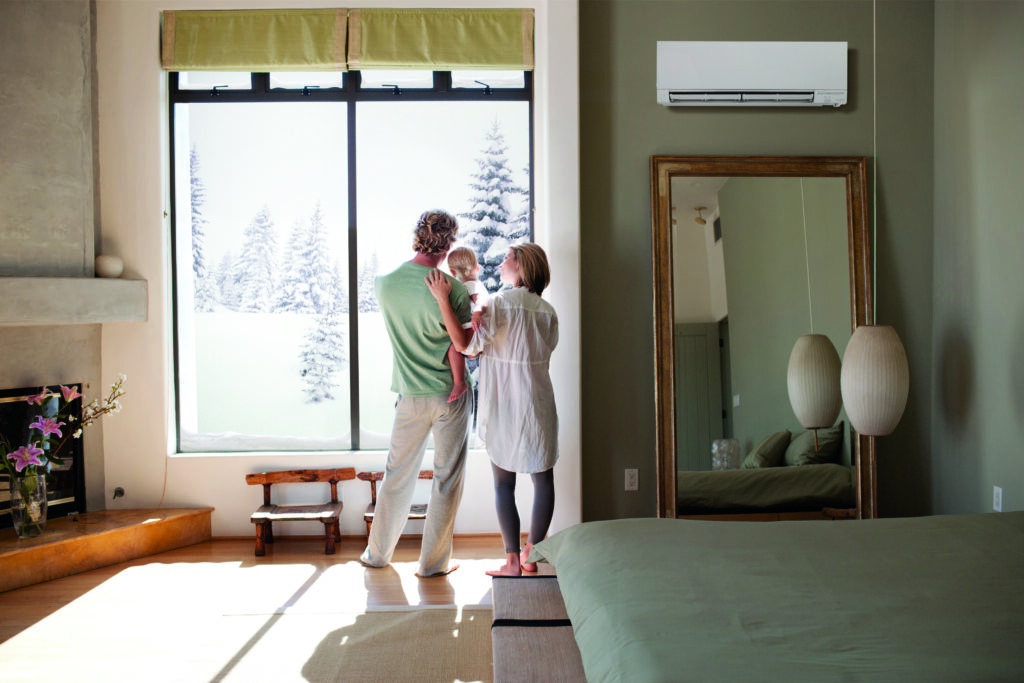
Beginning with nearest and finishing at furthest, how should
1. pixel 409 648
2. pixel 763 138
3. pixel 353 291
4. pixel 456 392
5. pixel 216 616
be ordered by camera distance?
pixel 409 648, pixel 216 616, pixel 456 392, pixel 763 138, pixel 353 291

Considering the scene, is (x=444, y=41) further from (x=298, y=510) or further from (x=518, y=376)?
(x=298, y=510)

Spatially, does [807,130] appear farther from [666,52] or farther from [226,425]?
[226,425]

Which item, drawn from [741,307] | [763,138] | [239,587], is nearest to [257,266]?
[239,587]

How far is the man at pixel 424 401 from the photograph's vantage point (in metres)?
3.31

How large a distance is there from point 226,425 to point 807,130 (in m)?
3.36

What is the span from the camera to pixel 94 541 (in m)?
3.52

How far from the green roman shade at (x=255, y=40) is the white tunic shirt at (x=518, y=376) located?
1762 millimetres

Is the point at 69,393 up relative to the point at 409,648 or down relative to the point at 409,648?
up

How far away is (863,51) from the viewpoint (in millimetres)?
3596

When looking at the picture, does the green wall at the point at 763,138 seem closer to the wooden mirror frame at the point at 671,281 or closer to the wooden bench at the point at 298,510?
the wooden mirror frame at the point at 671,281

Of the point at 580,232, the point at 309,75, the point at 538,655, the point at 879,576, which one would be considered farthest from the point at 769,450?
the point at 309,75

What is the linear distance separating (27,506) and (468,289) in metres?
2.26

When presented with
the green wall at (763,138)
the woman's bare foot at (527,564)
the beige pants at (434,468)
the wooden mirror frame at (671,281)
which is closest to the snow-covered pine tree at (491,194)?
the green wall at (763,138)

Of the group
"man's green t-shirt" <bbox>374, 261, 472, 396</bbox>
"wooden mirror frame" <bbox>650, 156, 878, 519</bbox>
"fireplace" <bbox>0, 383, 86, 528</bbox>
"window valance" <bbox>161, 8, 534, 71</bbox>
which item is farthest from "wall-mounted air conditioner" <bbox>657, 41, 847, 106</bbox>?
"fireplace" <bbox>0, 383, 86, 528</bbox>
